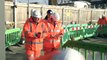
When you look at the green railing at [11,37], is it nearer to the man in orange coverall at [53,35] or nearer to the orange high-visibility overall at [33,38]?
the man in orange coverall at [53,35]

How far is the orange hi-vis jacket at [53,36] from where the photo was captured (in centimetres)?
774

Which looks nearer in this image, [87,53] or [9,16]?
[87,53]

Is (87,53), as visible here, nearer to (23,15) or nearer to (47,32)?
(47,32)

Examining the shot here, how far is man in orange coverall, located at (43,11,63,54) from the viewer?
25.3ft

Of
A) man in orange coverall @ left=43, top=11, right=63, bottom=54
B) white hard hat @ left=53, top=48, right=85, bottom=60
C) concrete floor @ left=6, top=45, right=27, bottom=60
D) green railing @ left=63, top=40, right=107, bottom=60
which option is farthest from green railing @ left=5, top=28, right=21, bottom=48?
white hard hat @ left=53, top=48, right=85, bottom=60

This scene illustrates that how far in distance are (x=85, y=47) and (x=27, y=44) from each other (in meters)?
1.72

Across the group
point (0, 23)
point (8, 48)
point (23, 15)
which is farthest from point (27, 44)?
point (23, 15)

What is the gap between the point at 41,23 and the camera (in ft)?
25.2

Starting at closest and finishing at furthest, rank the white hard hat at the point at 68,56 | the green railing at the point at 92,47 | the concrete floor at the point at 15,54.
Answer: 1. the white hard hat at the point at 68,56
2. the green railing at the point at 92,47
3. the concrete floor at the point at 15,54

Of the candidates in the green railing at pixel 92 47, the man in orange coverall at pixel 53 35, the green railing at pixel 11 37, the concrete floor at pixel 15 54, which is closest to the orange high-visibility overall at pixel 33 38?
the man in orange coverall at pixel 53 35

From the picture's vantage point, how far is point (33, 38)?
750 centimetres

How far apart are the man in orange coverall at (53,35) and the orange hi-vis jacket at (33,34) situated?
0.18m

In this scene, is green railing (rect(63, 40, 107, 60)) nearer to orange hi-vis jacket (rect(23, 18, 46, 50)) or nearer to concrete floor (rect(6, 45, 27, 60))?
orange hi-vis jacket (rect(23, 18, 46, 50))

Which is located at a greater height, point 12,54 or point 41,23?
point 41,23
